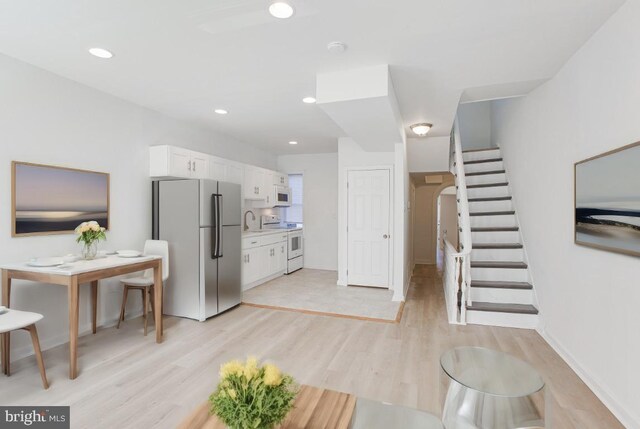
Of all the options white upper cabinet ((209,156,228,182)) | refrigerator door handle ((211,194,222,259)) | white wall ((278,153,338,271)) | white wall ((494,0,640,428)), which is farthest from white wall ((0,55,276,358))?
white wall ((494,0,640,428))

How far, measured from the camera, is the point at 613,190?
7.14 feet

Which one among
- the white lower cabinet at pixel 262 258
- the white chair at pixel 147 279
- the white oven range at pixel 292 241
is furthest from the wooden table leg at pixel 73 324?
the white oven range at pixel 292 241

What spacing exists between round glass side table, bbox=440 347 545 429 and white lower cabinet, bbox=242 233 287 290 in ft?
12.5

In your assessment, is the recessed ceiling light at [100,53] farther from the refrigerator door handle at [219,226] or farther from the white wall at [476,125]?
the white wall at [476,125]

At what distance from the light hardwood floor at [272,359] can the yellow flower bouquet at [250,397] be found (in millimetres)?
1291

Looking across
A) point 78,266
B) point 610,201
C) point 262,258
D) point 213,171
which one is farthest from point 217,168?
point 610,201

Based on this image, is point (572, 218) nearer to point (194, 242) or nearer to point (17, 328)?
point (194, 242)

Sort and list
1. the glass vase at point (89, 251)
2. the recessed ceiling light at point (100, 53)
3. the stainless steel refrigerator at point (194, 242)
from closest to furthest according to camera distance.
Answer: the recessed ceiling light at point (100, 53) → the glass vase at point (89, 251) → the stainless steel refrigerator at point (194, 242)

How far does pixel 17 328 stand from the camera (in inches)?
83.5

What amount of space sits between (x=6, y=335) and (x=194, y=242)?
175cm

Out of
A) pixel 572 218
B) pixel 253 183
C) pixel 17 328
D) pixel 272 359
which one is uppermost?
pixel 253 183

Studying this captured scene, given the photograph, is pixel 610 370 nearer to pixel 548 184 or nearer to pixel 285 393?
pixel 548 184

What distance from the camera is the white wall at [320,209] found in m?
6.85

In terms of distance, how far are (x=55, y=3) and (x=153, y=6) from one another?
0.61 metres
